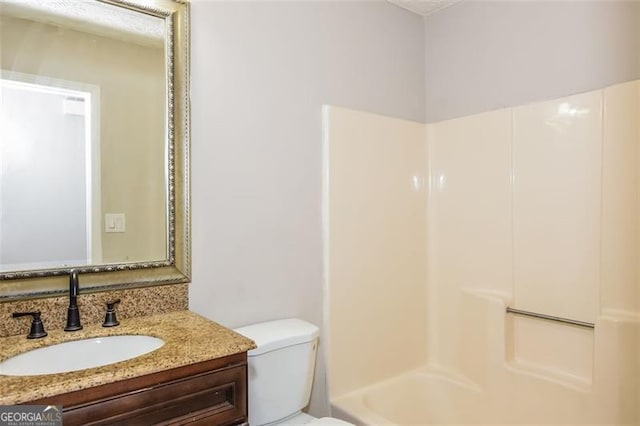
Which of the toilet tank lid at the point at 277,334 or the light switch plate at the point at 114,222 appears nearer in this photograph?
the light switch plate at the point at 114,222

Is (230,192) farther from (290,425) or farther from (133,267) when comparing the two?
(290,425)

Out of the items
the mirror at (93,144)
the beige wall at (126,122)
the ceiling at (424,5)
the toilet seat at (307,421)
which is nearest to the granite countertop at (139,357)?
the mirror at (93,144)

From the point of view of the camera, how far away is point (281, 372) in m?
1.68

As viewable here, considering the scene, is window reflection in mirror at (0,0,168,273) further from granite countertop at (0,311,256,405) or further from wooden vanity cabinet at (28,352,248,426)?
wooden vanity cabinet at (28,352,248,426)

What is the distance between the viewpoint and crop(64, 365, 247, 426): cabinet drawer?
99cm

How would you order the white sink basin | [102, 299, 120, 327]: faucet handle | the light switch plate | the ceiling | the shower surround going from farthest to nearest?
the ceiling, the shower surround, the light switch plate, [102, 299, 120, 327]: faucet handle, the white sink basin

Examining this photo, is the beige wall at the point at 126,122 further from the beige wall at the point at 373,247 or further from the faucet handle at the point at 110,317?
the beige wall at the point at 373,247

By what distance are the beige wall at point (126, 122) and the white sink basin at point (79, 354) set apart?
0.99 feet

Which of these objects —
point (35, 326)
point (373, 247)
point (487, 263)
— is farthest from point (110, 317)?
point (487, 263)

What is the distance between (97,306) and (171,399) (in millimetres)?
524

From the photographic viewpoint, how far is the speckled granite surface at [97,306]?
131cm

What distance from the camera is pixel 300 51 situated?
6.56 ft

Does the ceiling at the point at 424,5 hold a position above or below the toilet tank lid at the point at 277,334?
above

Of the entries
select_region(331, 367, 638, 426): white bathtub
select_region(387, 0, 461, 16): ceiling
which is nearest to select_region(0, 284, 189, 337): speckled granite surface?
select_region(331, 367, 638, 426): white bathtub
